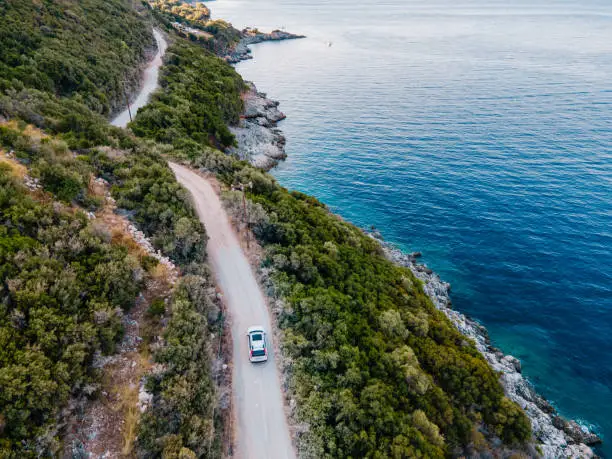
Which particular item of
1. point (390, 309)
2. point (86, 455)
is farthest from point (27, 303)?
point (390, 309)

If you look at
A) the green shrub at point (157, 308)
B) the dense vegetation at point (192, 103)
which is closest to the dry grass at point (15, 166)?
the green shrub at point (157, 308)

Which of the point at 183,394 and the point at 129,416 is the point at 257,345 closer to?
the point at 183,394

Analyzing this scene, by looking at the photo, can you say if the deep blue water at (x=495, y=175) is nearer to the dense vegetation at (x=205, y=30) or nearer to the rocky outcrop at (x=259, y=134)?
the rocky outcrop at (x=259, y=134)

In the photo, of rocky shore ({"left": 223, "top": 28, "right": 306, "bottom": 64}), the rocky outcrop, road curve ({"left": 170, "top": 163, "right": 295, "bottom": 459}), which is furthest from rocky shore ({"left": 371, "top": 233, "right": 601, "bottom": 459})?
rocky shore ({"left": 223, "top": 28, "right": 306, "bottom": 64})

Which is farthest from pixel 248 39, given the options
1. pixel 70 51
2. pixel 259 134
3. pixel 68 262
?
pixel 68 262

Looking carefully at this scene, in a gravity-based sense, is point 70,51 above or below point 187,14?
below

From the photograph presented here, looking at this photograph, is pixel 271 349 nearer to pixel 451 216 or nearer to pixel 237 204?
pixel 237 204

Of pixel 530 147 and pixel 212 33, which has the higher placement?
pixel 212 33
